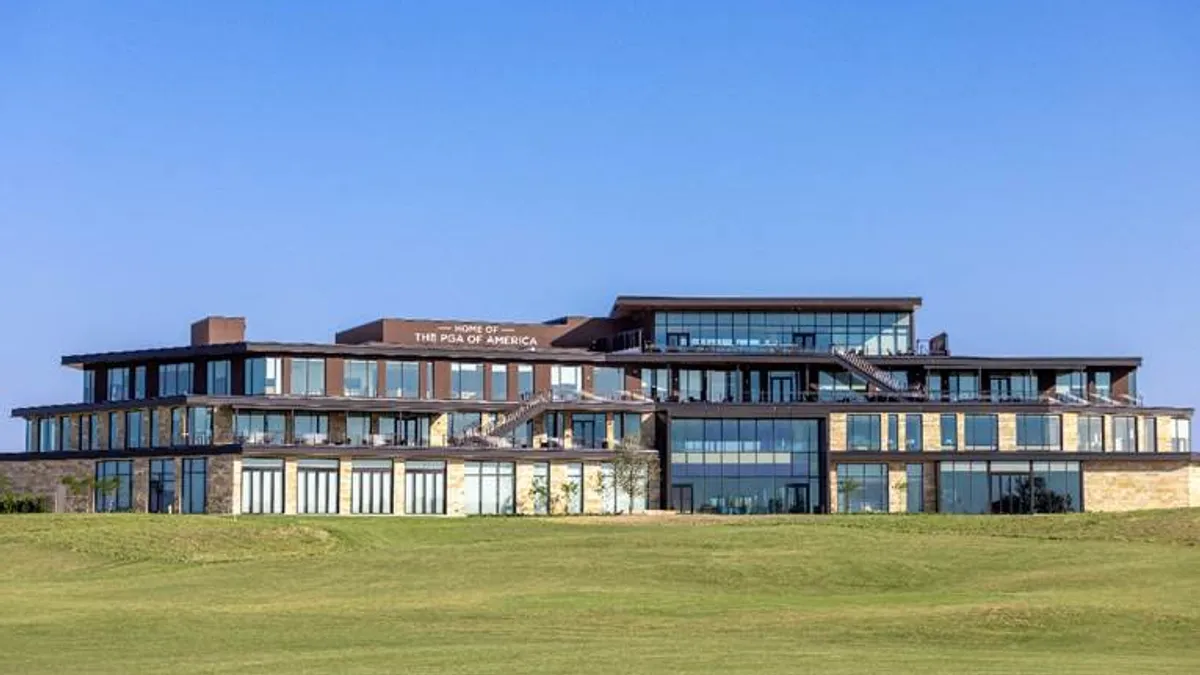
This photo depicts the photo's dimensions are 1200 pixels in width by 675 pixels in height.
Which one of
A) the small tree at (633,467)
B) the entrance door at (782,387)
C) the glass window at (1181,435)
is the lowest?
the small tree at (633,467)

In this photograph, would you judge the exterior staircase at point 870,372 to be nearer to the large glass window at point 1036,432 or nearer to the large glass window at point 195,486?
the large glass window at point 1036,432

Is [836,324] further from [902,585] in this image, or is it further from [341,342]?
[902,585]

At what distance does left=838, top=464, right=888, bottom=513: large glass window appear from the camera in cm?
10069

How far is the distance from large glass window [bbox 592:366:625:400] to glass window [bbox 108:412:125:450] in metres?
23.3

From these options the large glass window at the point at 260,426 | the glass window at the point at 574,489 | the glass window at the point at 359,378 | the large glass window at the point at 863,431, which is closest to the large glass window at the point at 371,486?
the large glass window at the point at 260,426

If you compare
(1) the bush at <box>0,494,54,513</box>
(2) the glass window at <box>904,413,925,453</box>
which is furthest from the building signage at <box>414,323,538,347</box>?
(1) the bush at <box>0,494,54,513</box>

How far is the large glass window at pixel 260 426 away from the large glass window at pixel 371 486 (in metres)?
3.89

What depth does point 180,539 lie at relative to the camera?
69.3 m

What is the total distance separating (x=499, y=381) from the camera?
100 meters

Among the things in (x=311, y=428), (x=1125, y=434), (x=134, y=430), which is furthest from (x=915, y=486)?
(x=134, y=430)

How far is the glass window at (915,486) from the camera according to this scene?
101188 millimetres

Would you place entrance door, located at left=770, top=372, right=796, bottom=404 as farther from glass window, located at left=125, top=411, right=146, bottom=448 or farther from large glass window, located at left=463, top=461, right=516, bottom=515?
glass window, located at left=125, top=411, right=146, bottom=448

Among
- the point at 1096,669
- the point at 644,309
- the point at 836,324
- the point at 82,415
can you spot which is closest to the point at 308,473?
the point at 82,415

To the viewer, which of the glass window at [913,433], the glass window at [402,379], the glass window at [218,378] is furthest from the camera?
the glass window at [913,433]
